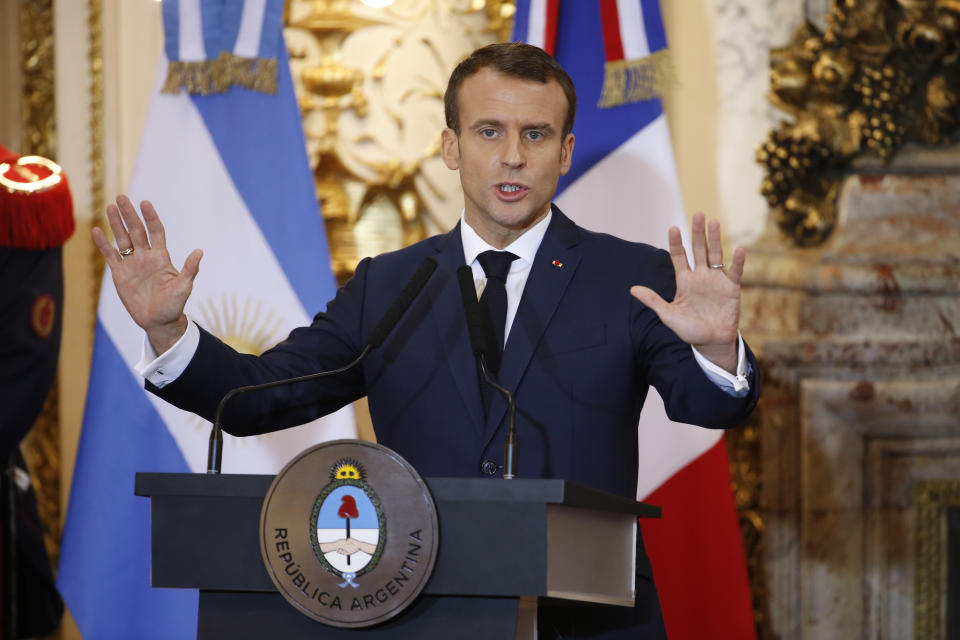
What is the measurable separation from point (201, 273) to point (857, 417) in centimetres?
206

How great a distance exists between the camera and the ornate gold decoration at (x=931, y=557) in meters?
3.47

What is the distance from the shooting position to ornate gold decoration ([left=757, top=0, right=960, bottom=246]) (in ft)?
11.2

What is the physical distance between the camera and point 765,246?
3574 millimetres

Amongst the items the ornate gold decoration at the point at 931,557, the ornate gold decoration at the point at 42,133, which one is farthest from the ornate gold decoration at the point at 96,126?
the ornate gold decoration at the point at 931,557

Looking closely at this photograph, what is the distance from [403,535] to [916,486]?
2.67 meters

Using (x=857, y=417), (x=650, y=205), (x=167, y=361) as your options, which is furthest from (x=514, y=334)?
(x=857, y=417)

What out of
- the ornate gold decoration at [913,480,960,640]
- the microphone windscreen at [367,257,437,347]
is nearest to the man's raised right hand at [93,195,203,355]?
the microphone windscreen at [367,257,437,347]

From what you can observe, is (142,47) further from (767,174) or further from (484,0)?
(767,174)

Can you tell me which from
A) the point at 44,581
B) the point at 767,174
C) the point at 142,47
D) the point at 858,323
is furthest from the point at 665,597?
the point at 142,47

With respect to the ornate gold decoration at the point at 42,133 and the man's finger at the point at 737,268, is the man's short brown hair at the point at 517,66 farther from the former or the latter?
the ornate gold decoration at the point at 42,133

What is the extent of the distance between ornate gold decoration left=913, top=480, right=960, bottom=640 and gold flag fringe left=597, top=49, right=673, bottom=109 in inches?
60.1

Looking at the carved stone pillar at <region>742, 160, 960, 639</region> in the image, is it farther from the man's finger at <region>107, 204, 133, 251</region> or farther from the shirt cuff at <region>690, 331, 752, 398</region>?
the man's finger at <region>107, 204, 133, 251</region>

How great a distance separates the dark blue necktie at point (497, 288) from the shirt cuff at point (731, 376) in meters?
0.34

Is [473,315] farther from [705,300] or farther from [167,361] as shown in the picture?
[167,361]
